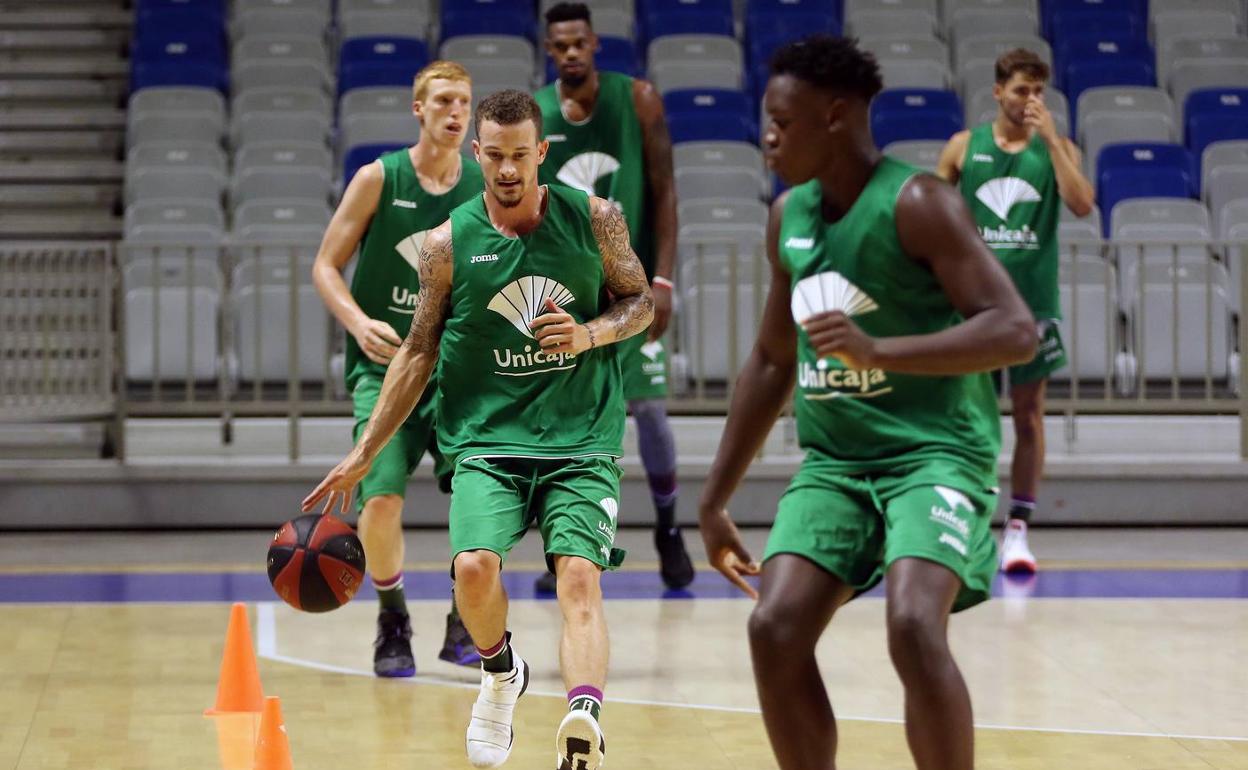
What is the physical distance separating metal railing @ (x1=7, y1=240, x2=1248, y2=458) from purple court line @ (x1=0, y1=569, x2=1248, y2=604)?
1.70 meters

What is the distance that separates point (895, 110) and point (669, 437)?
5915 millimetres

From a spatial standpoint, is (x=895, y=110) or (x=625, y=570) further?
(x=895, y=110)

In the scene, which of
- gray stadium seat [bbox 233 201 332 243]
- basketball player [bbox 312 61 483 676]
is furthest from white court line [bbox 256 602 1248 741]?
gray stadium seat [bbox 233 201 332 243]

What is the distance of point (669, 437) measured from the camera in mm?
7656

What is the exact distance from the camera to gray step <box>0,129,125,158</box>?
1364 centimetres

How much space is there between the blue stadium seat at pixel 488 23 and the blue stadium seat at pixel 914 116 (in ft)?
9.53

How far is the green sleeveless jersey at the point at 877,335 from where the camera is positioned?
3586 millimetres

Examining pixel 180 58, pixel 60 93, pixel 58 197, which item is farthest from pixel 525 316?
pixel 60 93

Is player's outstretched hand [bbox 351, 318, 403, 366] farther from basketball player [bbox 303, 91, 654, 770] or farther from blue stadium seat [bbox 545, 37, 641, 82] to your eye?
blue stadium seat [bbox 545, 37, 641, 82]

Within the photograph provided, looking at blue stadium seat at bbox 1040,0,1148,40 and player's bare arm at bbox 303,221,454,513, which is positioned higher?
blue stadium seat at bbox 1040,0,1148,40

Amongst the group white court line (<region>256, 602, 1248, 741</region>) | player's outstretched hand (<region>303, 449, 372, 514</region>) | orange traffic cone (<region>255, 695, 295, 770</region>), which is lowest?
white court line (<region>256, 602, 1248, 741</region>)

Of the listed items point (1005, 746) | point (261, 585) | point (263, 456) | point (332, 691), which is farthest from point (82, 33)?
point (1005, 746)

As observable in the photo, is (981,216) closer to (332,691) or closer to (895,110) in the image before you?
(332,691)

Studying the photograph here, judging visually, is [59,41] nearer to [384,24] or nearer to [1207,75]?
[384,24]
